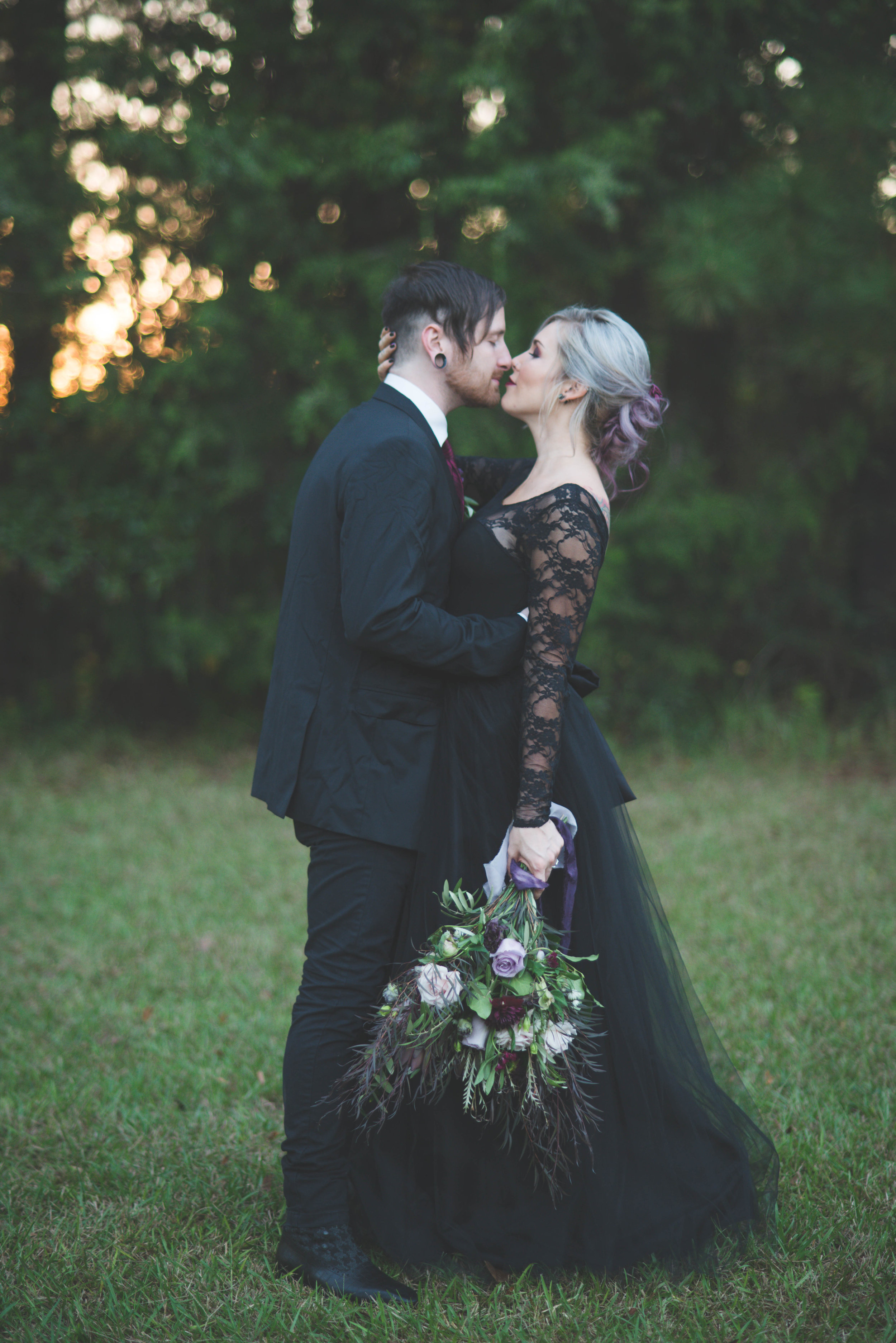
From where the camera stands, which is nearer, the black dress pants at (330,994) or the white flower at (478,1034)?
the white flower at (478,1034)

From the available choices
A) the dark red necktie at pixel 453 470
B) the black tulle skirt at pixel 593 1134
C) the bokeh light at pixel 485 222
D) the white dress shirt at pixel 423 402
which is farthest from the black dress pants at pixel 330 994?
the bokeh light at pixel 485 222

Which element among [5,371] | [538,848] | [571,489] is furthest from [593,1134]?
[5,371]

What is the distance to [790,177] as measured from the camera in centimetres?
739

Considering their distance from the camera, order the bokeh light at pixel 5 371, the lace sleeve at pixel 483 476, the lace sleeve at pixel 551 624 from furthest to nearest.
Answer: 1. the bokeh light at pixel 5 371
2. the lace sleeve at pixel 483 476
3. the lace sleeve at pixel 551 624

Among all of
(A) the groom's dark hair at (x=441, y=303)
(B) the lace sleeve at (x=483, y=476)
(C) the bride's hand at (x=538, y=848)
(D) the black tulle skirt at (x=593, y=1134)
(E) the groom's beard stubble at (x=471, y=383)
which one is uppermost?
(A) the groom's dark hair at (x=441, y=303)

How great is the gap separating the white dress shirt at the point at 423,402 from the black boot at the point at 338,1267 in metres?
1.69

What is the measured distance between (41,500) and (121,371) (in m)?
1.10

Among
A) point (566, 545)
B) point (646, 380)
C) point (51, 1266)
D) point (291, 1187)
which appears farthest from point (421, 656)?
point (51, 1266)

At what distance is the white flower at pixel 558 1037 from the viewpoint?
2.10 m

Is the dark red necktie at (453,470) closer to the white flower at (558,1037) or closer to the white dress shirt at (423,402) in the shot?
the white dress shirt at (423,402)

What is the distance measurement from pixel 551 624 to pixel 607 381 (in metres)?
0.56

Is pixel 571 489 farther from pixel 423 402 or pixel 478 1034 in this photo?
pixel 478 1034

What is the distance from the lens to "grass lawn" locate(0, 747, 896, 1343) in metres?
2.22

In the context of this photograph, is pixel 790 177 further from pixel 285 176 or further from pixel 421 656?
pixel 421 656
